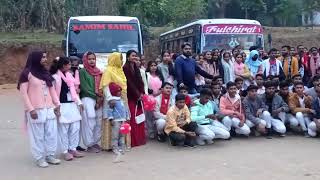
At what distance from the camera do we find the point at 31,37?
24438 millimetres

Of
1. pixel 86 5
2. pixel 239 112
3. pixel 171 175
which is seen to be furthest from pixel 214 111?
pixel 86 5

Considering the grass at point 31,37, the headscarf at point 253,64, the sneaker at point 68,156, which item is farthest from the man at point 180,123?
the grass at point 31,37

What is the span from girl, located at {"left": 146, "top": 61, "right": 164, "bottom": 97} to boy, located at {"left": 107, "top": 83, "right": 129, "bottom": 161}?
1.30 m

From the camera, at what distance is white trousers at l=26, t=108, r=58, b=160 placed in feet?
22.7

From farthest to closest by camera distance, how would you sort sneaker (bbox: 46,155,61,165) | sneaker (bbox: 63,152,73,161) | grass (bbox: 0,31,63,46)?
grass (bbox: 0,31,63,46) → sneaker (bbox: 63,152,73,161) → sneaker (bbox: 46,155,61,165)

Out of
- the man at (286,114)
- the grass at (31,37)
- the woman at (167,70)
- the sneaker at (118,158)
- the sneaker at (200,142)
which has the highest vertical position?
the grass at (31,37)

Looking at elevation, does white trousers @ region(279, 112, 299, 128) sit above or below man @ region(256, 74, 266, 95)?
below

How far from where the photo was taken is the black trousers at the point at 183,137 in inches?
317

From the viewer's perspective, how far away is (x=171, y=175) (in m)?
6.46

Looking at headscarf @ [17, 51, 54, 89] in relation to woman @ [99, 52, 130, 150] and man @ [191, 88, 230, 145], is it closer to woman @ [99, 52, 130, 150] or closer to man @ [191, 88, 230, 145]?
woman @ [99, 52, 130, 150]

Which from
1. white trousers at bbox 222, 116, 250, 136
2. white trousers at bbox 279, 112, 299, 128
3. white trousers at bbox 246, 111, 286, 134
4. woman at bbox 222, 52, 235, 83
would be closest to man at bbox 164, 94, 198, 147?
white trousers at bbox 222, 116, 250, 136

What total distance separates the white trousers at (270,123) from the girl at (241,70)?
6.67ft

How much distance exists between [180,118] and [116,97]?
3.82 feet

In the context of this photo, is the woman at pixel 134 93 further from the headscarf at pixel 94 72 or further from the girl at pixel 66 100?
the girl at pixel 66 100
